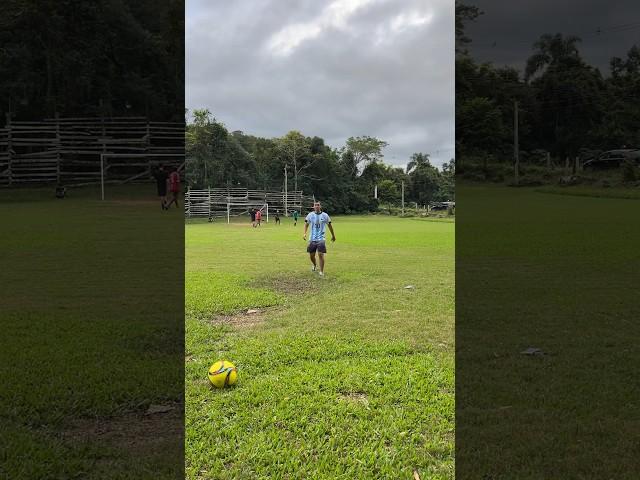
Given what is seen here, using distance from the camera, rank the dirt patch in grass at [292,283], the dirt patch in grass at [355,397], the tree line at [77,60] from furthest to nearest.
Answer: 1. the tree line at [77,60]
2. the dirt patch in grass at [292,283]
3. the dirt patch in grass at [355,397]

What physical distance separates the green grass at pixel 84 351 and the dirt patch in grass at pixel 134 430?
15 mm

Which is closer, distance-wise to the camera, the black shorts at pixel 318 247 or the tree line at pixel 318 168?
the tree line at pixel 318 168

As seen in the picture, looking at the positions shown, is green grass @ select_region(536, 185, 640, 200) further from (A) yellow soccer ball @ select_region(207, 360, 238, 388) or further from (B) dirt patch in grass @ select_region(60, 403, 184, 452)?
(B) dirt patch in grass @ select_region(60, 403, 184, 452)

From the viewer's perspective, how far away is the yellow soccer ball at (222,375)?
305cm

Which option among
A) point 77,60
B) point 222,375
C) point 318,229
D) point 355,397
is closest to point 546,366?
point 355,397

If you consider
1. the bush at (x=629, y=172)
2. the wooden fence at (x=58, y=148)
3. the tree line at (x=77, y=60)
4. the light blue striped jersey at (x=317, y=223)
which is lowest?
the light blue striped jersey at (x=317, y=223)

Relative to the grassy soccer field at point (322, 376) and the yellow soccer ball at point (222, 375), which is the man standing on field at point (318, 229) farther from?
the yellow soccer ball at point (222, 375)

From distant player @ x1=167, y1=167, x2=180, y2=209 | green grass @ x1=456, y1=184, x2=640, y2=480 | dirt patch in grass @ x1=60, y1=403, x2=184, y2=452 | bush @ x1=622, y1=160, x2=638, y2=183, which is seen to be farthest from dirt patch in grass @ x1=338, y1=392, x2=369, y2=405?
bush @ x1=622, y1=160, x2=638, y2=183

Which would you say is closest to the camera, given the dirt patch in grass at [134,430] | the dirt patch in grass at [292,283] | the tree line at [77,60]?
the dirt patch in grass at [134,430]

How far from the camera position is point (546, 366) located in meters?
3.38

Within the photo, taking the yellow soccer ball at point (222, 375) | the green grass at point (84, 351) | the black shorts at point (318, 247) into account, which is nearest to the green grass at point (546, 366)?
the yellow soccer ball at point (222, 375)

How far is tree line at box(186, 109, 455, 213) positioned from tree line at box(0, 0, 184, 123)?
6.70 m

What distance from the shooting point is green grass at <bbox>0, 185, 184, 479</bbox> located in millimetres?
2266

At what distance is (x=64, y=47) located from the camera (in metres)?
17.4
